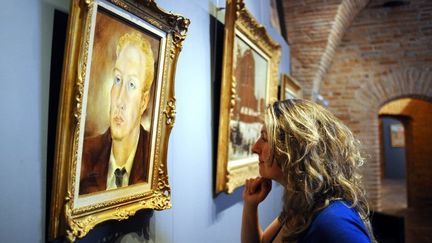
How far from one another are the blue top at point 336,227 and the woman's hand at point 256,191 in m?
0.50

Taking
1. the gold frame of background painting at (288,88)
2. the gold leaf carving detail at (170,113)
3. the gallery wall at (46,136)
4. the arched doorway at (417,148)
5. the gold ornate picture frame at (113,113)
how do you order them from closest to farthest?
the gallery wall at (46,136), the gold ornate picture frame at (113,113), the gold leaf carving detail at (170,113), the gold frame of background painting at (288,88), the arched doorway at (417,148)

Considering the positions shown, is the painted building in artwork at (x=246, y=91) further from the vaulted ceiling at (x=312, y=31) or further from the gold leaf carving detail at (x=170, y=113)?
the vaulted ceiling at (x=312, y=31)

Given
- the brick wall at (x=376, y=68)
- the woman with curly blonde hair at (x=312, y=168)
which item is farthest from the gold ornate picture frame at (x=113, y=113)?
the brick wall at (x=376, y=68)

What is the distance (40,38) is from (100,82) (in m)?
0.23

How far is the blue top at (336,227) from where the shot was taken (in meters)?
1.06

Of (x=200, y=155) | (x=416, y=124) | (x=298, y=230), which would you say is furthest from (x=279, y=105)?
(x=416, y=124)

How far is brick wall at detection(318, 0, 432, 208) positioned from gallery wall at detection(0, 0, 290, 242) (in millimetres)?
3826

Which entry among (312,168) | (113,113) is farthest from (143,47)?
(312,168)

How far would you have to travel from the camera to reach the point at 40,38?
1073 millimetres

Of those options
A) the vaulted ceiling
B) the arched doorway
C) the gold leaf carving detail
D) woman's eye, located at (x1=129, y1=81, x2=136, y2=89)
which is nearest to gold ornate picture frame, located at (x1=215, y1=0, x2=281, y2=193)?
the gold leaf carving detail

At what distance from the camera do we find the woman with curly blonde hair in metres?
1.18

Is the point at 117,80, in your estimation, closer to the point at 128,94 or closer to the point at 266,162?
the point at 128,94

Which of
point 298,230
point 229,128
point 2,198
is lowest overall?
point 298,230

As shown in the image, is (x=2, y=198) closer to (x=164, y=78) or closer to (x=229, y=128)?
(x=164, y=78)
